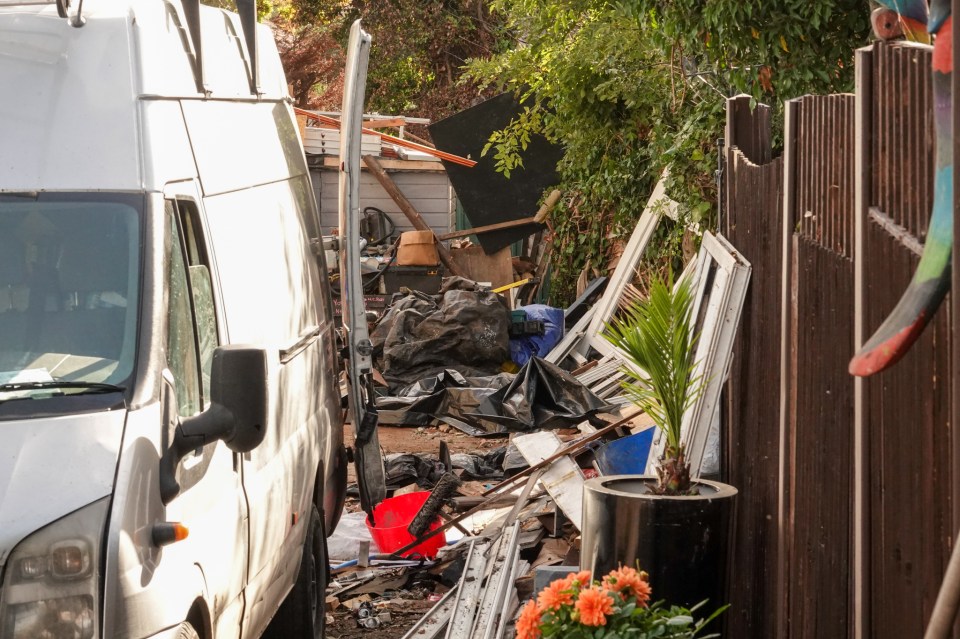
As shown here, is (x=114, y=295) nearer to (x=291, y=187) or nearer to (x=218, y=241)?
(x=218, y=241)

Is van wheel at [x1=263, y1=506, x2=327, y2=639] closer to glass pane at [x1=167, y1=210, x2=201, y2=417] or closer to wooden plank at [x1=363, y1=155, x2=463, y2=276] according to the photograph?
glass pane at [x1=167, y1=210, x2=201, y2=417]

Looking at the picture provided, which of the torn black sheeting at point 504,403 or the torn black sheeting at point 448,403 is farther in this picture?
the torn black sheeting at point 448,403

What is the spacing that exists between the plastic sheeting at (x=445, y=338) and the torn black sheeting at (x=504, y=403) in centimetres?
81

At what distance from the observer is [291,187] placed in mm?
6250

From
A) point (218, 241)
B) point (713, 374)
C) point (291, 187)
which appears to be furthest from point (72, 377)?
point (291, 187)

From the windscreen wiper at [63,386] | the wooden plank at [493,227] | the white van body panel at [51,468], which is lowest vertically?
the white van body panel at [51,468]

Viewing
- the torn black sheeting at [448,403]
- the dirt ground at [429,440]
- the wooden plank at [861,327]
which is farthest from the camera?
the torn black sheeting at [448,403]

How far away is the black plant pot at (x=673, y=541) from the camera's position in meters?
4.26

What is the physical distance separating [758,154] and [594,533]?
1.99m

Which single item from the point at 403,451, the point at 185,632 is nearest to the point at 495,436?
the point at 403,451

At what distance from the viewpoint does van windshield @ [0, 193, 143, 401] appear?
11.0 feet

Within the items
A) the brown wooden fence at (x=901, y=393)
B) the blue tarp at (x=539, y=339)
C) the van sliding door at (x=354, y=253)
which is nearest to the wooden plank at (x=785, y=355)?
the brown wooden fence at (x=901, y=393)

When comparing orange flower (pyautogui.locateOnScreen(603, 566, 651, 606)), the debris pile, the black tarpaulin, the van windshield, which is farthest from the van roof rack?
the black tarpaulin

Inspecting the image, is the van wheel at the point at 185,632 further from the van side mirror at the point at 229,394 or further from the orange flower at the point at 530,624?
the orange flower at the point at 530,624
